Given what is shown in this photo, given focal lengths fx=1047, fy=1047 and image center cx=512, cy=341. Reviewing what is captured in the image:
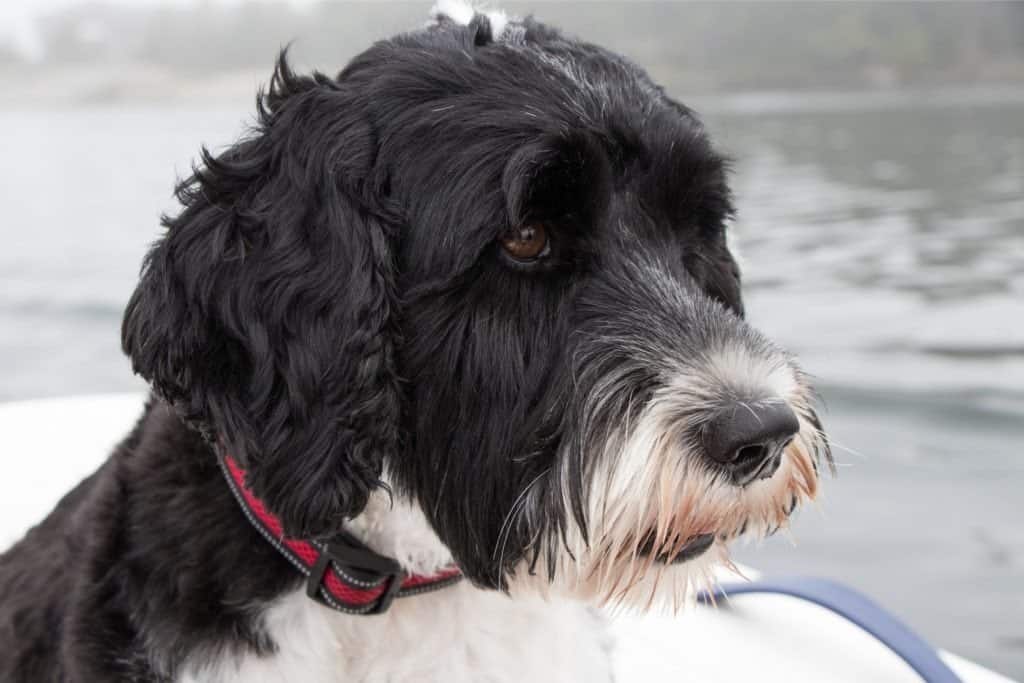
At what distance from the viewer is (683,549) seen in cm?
188

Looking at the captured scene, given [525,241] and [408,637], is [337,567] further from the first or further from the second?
[525,241]

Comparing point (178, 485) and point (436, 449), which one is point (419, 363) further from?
point (178, 485)

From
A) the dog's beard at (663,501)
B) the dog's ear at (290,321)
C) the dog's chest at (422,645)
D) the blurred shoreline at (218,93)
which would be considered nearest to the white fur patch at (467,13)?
the dog's ear at (290,321)

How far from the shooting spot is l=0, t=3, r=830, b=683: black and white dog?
1830mm

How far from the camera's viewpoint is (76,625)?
6.47 ft

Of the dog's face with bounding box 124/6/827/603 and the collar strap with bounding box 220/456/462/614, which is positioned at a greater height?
the dog's face with bounding box 124/6/827/603

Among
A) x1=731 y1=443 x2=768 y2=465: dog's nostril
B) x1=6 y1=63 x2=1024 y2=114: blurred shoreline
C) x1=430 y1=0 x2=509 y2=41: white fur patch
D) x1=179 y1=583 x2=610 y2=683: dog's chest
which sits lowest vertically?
x1=179 y1=583 x2=610 y2=683: dog's chest

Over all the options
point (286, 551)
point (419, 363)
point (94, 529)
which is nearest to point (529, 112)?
point (419, 363)

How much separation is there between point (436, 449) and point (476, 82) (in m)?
0.69

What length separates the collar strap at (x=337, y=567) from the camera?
1.94 m

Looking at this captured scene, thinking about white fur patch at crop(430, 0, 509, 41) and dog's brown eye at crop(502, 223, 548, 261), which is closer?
dog's brown eye at crop(502, 223, 548, 261)

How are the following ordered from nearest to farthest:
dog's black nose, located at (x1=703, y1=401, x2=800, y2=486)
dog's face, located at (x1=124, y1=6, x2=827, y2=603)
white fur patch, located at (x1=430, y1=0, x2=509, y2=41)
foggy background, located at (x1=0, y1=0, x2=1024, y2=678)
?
dog's black nose, located at (x1=703, y1=401, x2=800, y2=486) → dog's face, located at (x1=124, y1=6, x2=827, y2=603) → white fur patch, located at (x1=430, y1=0, x2=509, y2=41) → foggy background, located at (x1=0, y1=0, x2=1024, y2=678)

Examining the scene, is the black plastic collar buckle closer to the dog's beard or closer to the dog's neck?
the dog's neck

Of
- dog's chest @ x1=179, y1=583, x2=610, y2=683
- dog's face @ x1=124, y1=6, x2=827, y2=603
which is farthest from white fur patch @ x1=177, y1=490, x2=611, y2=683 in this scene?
dog's face @ x1=124, y1=6, x2=827, y2=603
